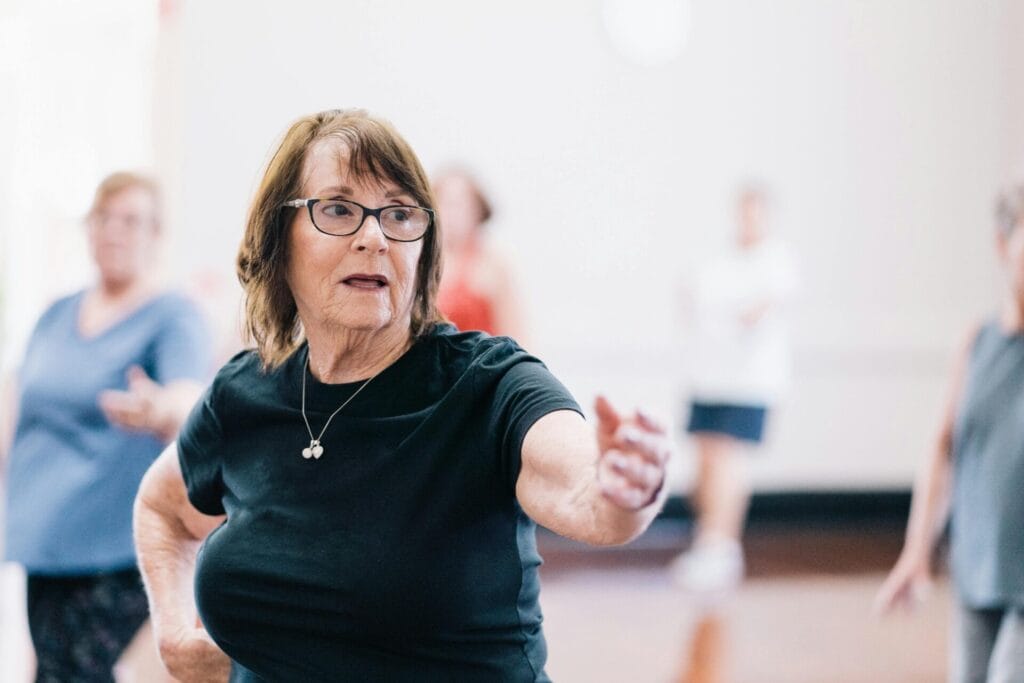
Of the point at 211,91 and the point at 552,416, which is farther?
the point at 211,91

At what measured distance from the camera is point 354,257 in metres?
1.31

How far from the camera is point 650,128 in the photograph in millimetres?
6352

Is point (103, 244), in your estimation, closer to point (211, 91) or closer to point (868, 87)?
point (211, 91)

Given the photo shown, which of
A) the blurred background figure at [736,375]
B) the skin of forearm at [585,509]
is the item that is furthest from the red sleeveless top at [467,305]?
the skin of forearm at [585,509]

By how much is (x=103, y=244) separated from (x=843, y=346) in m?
4.85

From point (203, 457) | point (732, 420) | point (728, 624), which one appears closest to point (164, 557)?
point (203, 457)

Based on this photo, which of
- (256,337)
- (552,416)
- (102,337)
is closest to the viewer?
(552,416)

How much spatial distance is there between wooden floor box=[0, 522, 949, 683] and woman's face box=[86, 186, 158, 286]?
5.09 ft

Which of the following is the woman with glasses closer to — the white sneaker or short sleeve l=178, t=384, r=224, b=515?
short sleeve l=178, t=384, r=224, b=515

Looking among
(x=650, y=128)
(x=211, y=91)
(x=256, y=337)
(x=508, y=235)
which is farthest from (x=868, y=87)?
(x=256, y=337)

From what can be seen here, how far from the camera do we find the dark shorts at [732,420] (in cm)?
525

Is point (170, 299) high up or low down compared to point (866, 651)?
up

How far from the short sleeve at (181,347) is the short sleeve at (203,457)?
86cm

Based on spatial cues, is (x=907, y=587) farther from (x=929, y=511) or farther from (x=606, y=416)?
(x=606, y=416)
